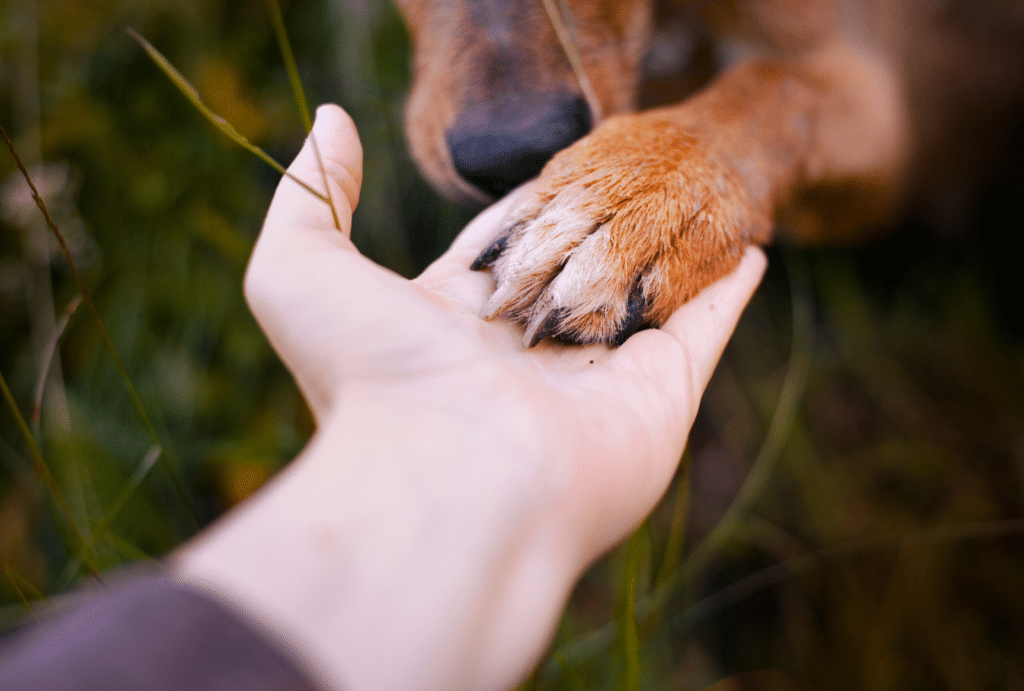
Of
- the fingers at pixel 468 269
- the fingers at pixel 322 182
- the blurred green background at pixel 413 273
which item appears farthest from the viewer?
the blurred green background at pixel 413 273

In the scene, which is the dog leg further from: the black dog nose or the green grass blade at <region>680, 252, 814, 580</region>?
the green grass blade at <region>680, 252, 814, 580</region>

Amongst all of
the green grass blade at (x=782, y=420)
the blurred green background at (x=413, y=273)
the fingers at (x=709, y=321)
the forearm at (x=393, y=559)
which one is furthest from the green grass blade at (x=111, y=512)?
the green grass blade at (x=782, y=420)

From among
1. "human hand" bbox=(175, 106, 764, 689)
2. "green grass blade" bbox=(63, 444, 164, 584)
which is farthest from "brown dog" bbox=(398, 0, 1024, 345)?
"green grass blade" bbox=(63, 444, 164, 584)

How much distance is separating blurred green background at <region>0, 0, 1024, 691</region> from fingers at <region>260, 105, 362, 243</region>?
0.68 meters

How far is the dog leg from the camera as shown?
36.3 inches

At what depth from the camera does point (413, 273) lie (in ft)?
6.01

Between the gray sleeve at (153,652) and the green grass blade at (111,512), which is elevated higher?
the gray sleeve at (153,652)

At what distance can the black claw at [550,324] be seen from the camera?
89cm

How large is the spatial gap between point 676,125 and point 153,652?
4.22ft

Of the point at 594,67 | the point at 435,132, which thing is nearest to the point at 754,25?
the point at 594,67

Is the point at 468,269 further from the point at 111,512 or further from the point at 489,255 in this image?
the point at 111,512

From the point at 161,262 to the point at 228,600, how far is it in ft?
6.21

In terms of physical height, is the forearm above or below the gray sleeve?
below

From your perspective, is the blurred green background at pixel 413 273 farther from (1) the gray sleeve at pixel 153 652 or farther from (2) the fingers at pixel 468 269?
(1) the gray sleeve at pixel 153 652
